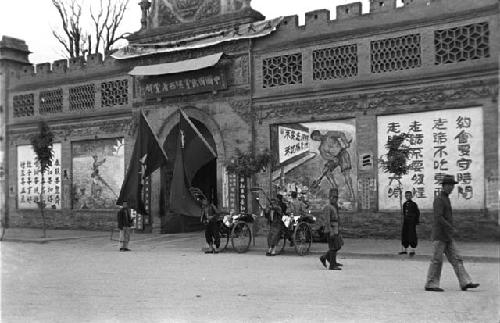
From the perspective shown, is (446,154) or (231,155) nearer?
(446,154)

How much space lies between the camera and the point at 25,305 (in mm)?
8484

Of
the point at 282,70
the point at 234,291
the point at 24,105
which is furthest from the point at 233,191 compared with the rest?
the point at 24,105

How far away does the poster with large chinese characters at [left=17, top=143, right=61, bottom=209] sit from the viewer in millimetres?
27250

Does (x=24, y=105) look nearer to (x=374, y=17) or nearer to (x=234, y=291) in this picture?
(x=374, y=17)

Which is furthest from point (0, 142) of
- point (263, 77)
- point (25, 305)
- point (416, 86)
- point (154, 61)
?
point (25, 305)

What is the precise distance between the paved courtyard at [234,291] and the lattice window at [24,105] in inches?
569

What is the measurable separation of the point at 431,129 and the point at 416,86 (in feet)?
4.46

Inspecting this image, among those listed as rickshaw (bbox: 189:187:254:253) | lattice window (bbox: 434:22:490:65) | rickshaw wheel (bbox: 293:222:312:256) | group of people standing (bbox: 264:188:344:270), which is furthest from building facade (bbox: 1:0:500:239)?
rickshaw (bbox: 189:187:254:253)

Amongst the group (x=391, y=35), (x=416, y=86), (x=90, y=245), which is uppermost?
(x=391, y=35)

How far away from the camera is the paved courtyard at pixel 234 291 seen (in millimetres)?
7730

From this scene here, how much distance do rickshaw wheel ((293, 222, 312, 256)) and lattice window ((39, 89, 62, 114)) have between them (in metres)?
15.4

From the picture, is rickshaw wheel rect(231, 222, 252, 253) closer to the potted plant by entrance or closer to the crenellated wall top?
the potted plant by entrance

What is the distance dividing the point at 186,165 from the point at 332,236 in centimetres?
604

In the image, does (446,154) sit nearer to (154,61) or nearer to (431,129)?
(431,129)
